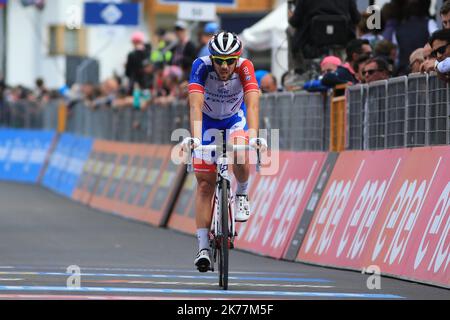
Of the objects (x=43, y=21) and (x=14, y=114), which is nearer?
(x=14, y=114)

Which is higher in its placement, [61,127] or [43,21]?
[43,21]

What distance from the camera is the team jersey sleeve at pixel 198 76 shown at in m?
12.0

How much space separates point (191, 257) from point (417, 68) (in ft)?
11.0

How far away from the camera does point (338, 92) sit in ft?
51.6

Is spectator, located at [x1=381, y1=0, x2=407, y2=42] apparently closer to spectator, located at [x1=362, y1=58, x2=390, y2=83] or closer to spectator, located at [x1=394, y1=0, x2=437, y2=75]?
spectator, located at [x1=394, y1=0, x2=437, y2=75]

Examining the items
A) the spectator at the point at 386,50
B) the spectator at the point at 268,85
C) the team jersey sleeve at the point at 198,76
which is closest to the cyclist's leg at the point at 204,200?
the team jersey sleeve at the point at 198,76

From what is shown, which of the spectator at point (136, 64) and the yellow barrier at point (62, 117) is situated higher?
the spectator at point (136, 64)

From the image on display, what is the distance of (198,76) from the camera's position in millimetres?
12047

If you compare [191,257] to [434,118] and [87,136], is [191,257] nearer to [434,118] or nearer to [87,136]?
[434,118]

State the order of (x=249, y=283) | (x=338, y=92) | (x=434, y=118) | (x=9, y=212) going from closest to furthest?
(x=249, y=283), (x=434, y=118), (x=338, y=92), (x=9, y=212)

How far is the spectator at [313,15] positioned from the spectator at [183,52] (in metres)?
5.57

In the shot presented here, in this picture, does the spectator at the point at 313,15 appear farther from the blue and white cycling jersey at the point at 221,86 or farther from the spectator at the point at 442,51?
the blue and white cycling jersey at the point at 221,86

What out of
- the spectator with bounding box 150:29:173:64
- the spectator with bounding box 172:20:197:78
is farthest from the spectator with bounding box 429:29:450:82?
the spectator with bounding box 150:29:173:64

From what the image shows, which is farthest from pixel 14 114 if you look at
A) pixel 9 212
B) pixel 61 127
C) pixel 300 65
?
pixel 300 65
